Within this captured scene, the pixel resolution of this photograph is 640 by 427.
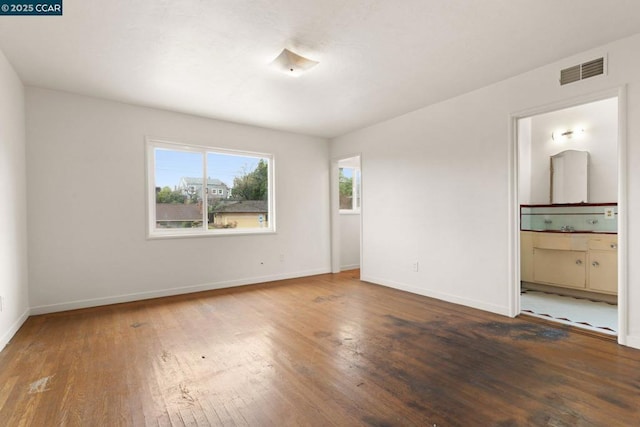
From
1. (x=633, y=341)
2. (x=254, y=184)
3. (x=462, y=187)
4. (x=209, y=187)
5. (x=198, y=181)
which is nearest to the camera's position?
(x=633, y=341)

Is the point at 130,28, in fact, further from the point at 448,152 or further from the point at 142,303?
the point at 448,152

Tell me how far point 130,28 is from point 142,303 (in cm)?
316

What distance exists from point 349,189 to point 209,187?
3149 millimetres

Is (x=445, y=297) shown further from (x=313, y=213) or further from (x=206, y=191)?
(x=206, y=191)

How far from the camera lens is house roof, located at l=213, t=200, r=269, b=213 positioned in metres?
4.92

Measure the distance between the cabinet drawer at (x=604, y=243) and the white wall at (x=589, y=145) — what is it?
0.63 meters

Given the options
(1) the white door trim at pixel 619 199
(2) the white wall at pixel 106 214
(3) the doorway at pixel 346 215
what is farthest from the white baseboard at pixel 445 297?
(2) the white wall at pixel 106 214

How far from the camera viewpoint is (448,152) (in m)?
3.96

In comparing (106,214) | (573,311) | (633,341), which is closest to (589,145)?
(573,311)

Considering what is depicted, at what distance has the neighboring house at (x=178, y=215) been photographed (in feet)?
14.4

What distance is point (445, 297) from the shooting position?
398 cm

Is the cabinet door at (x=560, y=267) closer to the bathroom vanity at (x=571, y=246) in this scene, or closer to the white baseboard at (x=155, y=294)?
the bathroom vanity at (x=571, y=246)

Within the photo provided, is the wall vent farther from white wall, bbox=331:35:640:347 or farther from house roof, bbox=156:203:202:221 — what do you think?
house roof, bbox=156:203:202:221

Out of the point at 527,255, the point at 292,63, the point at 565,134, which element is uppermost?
the point at 292,63
